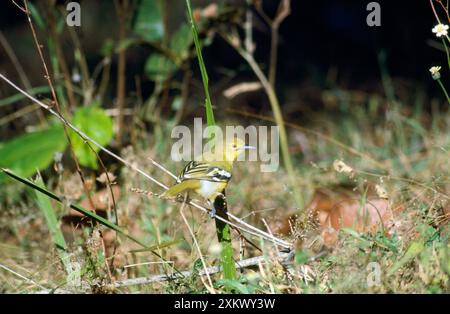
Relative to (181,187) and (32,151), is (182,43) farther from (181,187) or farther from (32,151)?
(181,187)

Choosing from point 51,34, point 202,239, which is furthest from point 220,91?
point 202,239

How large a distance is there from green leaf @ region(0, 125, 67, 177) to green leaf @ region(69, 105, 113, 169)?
0.05m

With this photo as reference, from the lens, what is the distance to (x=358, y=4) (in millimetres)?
3812

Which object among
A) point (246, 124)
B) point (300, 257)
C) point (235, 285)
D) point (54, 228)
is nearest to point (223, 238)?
point (235, 285)

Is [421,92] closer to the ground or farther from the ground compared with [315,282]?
farther from the ground

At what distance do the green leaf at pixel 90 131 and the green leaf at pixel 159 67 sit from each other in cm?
42

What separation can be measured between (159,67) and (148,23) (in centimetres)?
19

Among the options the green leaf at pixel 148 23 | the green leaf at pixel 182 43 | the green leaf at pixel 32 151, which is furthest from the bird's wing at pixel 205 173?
the green leaf at pixel 148 23

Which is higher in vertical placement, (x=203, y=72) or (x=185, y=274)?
(x=203, y=72)

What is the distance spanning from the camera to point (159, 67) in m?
2.72

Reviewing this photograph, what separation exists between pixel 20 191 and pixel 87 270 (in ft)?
3.34

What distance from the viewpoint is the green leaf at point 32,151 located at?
7.27 feet

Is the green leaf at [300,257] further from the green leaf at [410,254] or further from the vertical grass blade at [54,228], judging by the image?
the vertical grass blade at [54,228]
